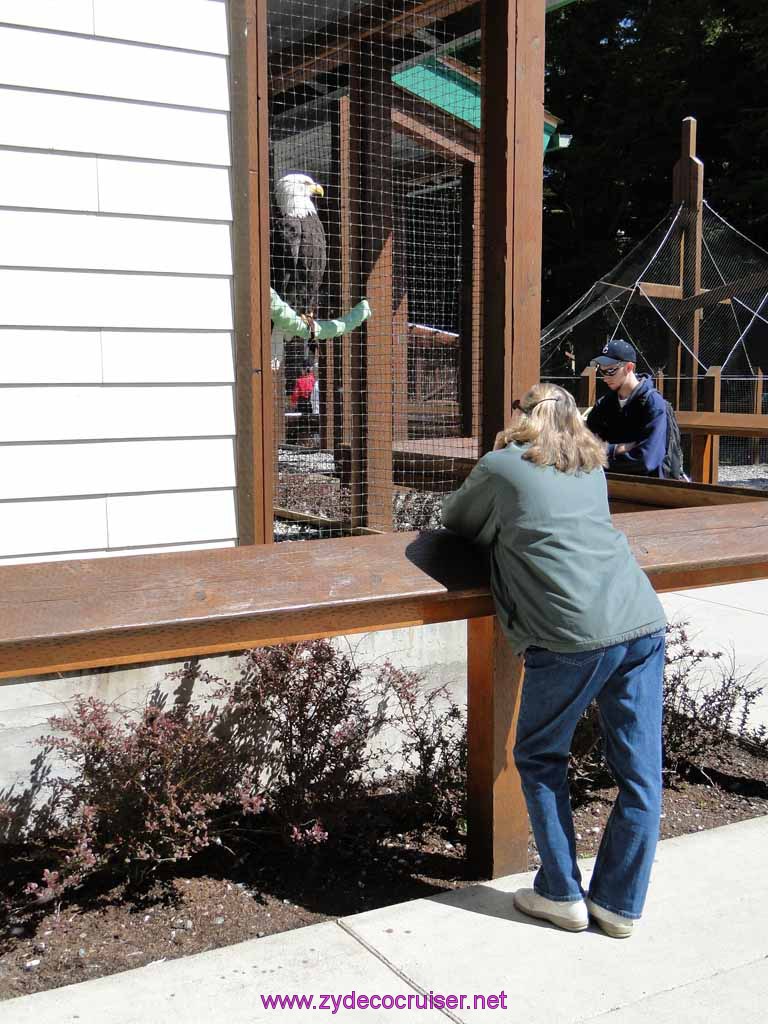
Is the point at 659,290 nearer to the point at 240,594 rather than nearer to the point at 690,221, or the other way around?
the point at 690,221

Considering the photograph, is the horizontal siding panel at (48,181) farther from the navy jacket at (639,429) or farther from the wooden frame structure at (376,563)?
the navy jacket at (639,429)

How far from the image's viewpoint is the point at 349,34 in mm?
5570

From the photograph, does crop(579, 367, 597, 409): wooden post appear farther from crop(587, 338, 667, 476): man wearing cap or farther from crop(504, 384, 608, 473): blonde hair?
crop(504, 384, 608, 473): blonde hair

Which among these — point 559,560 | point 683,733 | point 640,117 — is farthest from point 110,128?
point 640,117

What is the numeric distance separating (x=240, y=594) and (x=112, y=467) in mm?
1491

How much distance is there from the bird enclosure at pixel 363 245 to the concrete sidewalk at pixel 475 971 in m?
3.21

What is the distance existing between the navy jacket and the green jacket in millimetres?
2456

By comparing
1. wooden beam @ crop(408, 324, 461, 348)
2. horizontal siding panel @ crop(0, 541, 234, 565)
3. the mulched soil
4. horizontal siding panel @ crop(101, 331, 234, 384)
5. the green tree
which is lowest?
the mulched soil

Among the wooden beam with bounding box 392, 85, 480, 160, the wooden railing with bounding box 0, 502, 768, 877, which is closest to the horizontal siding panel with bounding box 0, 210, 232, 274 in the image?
the wooden railing with bounding box 0, 502, 768, 877

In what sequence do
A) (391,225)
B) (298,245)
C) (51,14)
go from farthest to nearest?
(391,225) → (298,245) → (51,14)

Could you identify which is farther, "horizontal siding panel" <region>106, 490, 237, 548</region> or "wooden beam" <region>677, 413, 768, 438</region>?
"wooden beam" <region>677, 413, 768, 438</region>

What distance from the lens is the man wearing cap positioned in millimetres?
4980

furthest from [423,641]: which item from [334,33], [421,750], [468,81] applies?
[468,81]

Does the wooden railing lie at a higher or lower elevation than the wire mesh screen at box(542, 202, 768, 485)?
lower
